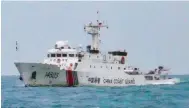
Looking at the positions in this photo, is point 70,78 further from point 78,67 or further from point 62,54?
point 62,54

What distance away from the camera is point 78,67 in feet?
172

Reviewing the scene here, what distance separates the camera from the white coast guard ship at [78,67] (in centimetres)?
5150

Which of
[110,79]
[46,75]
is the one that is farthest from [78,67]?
[110,79]

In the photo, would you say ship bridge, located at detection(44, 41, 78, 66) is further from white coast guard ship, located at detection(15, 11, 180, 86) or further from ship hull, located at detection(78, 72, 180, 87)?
ship hull, located at detection(78, 72, 180, 87)

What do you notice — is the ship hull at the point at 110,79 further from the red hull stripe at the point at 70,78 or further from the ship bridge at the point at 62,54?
the ship bridge at the point at 62,54

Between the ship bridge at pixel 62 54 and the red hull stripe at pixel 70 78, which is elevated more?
the ship bridge at pixel 62 54

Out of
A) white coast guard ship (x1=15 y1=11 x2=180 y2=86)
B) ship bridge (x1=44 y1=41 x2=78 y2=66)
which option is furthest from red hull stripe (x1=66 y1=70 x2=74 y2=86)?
ship bridge (x1=44 y1=41 x2=78 y2=66)

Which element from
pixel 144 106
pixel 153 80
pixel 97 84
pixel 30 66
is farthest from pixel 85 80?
pixel 144 106

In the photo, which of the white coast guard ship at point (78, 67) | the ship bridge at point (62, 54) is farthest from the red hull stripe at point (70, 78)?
the ship bridge at point (62, 54)

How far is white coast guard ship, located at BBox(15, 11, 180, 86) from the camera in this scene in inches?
2028

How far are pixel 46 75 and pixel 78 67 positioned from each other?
3294 millimetres

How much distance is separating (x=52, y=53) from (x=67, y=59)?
1691 millimetres

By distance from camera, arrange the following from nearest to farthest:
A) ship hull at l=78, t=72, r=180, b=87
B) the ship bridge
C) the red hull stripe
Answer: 1. the red hull stripe
2. the ship bridge
3. ship hull at l=78, t=72, r=180, b=87

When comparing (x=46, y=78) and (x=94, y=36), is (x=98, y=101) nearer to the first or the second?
(x=46, y=78)
